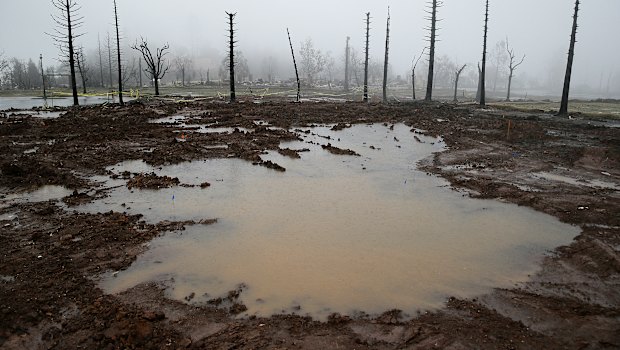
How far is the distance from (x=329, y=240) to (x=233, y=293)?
232 cm

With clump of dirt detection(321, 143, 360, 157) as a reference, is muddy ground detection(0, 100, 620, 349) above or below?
below

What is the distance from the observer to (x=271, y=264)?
6496mm

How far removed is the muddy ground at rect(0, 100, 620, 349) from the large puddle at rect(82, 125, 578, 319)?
0.33 meters

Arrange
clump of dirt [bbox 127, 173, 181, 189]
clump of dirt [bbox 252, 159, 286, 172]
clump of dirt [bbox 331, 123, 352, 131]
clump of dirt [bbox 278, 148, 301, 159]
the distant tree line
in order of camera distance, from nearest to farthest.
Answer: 1. clump of dirt [bbox 127, 173, 181, 189]
2. clump of dirt [bbox 252, 159, 286, 172]
3. clump of dirt [bbox 278, 148, 301, 159]
4. clump of dirt [bbox 331, 123, 352, 131]
5. the distant tree line

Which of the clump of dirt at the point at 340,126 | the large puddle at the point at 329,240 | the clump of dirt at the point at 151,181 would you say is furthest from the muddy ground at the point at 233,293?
the clump of dirt at the point at 340,126

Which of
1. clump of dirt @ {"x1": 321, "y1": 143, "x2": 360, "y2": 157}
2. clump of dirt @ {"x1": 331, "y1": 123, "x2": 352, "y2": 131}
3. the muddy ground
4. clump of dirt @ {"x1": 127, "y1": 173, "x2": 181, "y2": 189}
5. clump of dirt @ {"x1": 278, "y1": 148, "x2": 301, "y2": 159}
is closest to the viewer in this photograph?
the muddy ground

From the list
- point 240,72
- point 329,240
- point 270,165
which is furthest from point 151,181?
point 240,72

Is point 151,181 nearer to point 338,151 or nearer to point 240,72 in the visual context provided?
point 338,151

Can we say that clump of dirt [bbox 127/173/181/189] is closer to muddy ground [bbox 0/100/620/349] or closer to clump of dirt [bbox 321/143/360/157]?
muddy ground [bbox 0/100/620/349]

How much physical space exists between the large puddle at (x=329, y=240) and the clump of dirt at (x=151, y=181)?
0.33 meters

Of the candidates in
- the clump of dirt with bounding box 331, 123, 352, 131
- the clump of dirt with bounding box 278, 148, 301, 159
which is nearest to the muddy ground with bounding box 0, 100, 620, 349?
the clump of dirt with bounding box 278, 148, 301, 159

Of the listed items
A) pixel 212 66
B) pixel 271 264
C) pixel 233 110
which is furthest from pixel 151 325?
pixel 212 66

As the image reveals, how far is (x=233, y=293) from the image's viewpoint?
5.60 m

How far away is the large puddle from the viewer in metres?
5.73
